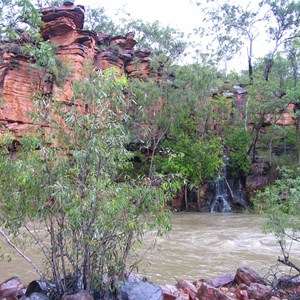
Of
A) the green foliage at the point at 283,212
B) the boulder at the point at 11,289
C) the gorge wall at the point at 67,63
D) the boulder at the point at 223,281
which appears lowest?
the boulder at the point at 223,281

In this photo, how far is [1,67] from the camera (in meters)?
20.1

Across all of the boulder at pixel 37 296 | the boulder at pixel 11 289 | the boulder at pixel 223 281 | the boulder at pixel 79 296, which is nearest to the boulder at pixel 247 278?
the boulder at pixel 223 281

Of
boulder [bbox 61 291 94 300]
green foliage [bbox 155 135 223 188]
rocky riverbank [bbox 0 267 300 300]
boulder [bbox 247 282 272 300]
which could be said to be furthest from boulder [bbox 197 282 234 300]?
green foliage [bbox 155 135 223 188]

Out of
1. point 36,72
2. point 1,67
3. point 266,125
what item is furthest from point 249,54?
point 1,67

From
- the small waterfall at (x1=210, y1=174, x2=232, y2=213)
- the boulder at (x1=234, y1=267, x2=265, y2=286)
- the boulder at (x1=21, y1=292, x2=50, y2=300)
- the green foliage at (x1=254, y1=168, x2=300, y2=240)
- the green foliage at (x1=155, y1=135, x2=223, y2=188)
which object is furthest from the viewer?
the small waterfall at (x1=210, y1=174, x2=232, y2=213)

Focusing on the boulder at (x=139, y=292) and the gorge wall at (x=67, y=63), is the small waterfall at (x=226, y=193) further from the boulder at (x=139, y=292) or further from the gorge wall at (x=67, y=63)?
the boulder at (x=139, y=292)

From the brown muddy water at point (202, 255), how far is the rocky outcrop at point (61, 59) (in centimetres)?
864

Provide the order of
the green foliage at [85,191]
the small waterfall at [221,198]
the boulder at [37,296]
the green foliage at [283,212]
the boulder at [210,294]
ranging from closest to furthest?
the green foliage at [85,191] < the boulder at [37,296] < the boulder at [210,294] < the green foliage at [283,212] < the small waterfall at [221,198]

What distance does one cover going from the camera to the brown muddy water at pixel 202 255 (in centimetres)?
778

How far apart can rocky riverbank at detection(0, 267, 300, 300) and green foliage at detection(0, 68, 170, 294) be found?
28cm

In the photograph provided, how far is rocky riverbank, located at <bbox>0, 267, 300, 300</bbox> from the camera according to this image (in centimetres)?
498

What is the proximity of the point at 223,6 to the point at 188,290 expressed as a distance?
90.2 ft

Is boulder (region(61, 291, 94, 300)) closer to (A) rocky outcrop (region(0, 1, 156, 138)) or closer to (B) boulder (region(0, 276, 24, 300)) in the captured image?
(B) boulder (region(0, 276, 24, 300))

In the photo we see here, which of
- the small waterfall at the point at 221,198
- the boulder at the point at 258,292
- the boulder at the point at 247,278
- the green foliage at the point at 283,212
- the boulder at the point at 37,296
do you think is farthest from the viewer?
the small waterfall at the point at 221,198
